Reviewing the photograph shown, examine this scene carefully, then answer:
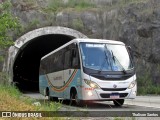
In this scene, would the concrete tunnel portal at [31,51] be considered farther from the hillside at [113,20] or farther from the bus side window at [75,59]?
the bus side window at [75,59]

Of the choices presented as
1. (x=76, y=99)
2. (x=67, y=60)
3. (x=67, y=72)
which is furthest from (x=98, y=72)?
(x=67, y=60)

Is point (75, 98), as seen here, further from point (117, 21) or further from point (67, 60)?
point (117, 21)

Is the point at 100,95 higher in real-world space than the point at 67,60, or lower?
lower

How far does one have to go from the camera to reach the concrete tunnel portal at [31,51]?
2538cm

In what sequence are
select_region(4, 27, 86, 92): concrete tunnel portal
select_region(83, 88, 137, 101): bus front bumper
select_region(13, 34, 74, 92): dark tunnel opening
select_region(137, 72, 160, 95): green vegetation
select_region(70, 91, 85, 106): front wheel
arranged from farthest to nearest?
select_region(13, 34, 74, 92): dark tunnel opening
select_region(4, 27, 86, 92): concrete tunnel portal
select_region(137, 72, 160, 95): green vegetation
select_region(70, 91, 85, 106): front wheel
select_region(83, 88, 137, 101): bus front bumper

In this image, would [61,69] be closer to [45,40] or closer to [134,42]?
[134,42]

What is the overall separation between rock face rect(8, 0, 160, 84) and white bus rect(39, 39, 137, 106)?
427 inches

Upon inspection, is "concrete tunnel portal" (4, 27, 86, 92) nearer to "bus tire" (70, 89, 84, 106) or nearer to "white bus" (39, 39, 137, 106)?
"bus tire" (70, 89, 84, 106)

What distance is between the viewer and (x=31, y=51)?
38.9 meters

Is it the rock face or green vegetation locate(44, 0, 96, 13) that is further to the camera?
green vegetation locate(44, 0, 96, 13)

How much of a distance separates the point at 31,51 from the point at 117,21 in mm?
15127

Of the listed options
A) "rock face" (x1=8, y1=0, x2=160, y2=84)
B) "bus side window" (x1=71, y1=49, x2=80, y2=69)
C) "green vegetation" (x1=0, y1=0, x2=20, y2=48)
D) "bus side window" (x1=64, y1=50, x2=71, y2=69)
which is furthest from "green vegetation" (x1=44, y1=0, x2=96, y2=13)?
"bus side window" (x1=71, y1=49, x2=80, y2=69)

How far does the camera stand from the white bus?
1199 cm

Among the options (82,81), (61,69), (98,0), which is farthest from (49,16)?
(82,81)
